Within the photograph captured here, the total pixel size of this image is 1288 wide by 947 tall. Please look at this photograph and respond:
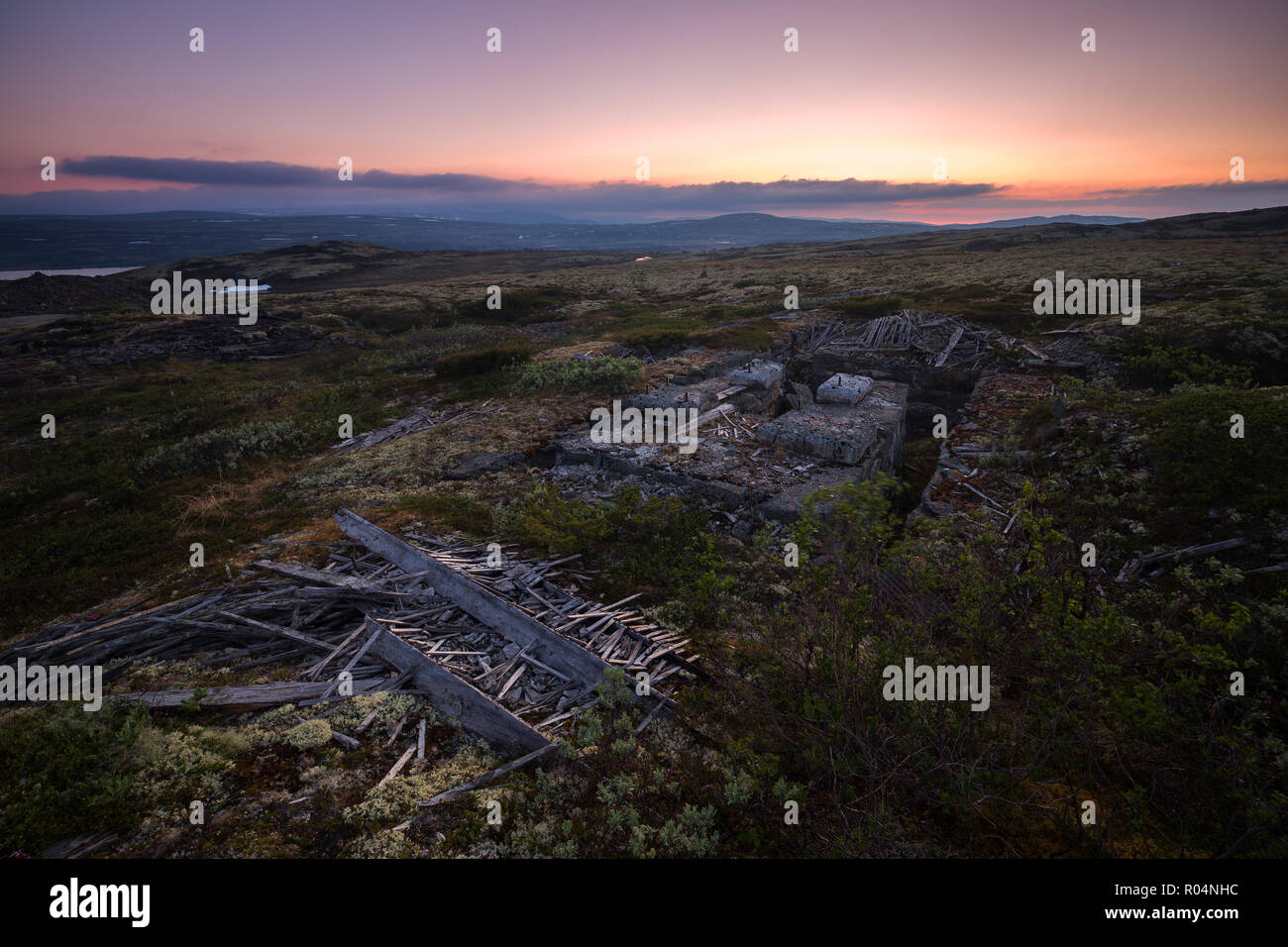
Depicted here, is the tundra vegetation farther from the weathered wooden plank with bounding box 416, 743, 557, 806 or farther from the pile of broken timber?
the pile of broken timber

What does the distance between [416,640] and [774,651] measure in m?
4.34

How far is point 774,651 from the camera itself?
18.9 ft

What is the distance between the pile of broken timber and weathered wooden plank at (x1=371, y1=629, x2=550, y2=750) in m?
0.01

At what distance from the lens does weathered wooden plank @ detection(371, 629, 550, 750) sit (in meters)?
5.10

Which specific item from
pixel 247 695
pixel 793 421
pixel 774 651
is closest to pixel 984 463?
pixel 793 421

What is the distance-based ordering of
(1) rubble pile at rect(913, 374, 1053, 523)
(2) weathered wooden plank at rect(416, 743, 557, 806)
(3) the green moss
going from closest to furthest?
(2) weathered wooden plank at rect(416, 743, 557, 806) < (1) rubble pile at rect(913, 374, 1053, 523) < (3) the green moss

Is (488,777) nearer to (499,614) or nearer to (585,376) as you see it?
(499,614)

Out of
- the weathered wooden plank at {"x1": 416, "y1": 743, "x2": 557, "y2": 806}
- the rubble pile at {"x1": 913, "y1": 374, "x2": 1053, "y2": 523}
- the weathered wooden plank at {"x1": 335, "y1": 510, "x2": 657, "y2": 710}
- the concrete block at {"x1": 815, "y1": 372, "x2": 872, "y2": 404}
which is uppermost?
the concrete block at {"x1": 815, "y1": 372, "x2": 872, "y2": 404}

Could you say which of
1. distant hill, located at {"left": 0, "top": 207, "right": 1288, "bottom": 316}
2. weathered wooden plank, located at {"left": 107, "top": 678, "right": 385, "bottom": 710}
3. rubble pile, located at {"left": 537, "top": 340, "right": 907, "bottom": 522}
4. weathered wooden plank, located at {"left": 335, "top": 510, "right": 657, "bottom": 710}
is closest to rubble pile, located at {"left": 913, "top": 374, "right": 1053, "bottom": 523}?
rubble pile, located at {"left": 537, "top": 340, "right": 907, "bottom": 522}

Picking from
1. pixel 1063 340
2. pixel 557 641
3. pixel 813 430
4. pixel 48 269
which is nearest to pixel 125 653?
pixel 557 641

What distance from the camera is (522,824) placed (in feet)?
13.9

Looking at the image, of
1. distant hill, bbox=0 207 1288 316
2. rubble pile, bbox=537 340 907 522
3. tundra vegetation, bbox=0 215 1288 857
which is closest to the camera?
tundra vegetation, bbox=0 215 1288 857

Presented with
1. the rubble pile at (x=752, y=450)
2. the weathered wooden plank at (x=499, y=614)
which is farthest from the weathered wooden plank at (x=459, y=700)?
the rubble pile at (x=752, y=450)

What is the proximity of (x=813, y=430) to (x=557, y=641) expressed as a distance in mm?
7652
